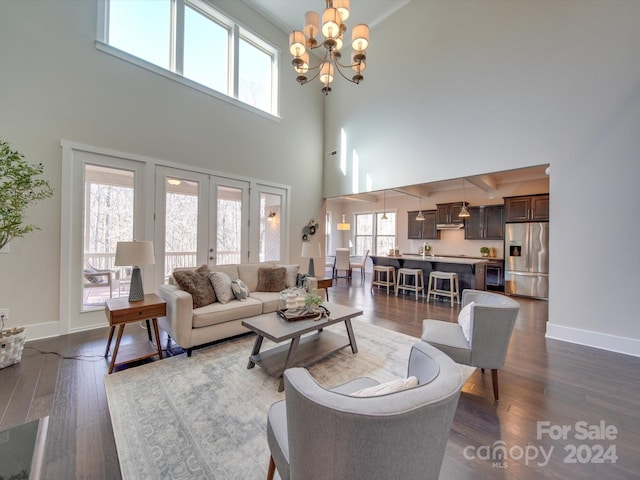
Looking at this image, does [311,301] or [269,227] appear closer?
[311,301]

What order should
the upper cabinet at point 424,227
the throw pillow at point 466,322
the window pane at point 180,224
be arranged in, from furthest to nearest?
the upper cabinet at point 424,227, the window pane at point 180,224, the throw pillow at point 466,322

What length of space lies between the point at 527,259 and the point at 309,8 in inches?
292

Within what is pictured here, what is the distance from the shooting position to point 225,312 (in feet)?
10.0

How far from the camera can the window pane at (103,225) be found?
3535mm

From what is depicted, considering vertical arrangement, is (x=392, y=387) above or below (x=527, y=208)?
below

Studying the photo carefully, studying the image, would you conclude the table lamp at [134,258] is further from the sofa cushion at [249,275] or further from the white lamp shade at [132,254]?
the sofa cushion at [249,275]

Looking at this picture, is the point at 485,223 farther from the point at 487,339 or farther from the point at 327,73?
the point at 327,73

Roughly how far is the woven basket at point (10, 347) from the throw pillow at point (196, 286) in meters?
1.47

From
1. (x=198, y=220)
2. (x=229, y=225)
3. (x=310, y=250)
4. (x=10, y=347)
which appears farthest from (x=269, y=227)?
(x=10, y=347)

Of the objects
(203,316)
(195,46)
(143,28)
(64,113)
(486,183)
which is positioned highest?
(195,46)

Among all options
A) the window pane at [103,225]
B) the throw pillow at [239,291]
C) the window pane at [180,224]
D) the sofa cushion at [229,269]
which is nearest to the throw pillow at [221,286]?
the throw pillow at [239,291]

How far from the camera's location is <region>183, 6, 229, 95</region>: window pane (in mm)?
4477

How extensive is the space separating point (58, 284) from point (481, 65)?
279 inches

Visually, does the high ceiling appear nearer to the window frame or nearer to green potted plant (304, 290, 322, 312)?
the window frame
